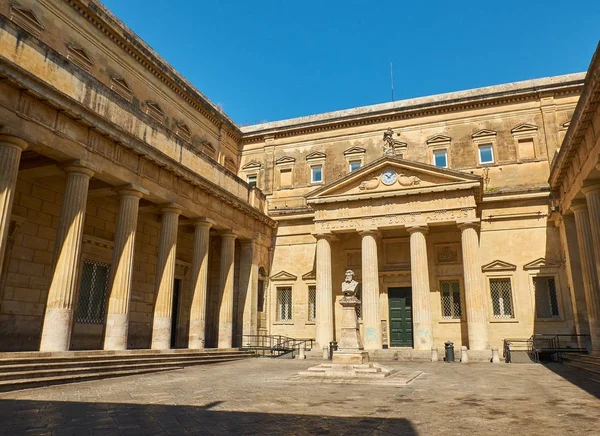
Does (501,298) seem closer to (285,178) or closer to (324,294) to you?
(324,294)

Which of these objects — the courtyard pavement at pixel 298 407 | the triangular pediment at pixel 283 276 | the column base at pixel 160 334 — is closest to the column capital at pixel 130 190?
the column base at pixel 160 334

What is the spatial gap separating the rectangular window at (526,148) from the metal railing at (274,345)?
14.2 meters

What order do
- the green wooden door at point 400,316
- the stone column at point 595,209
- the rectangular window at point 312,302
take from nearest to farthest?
the stone column at point 595,209
the green wooden door at point 400,316
the rectangular window at point 312,302

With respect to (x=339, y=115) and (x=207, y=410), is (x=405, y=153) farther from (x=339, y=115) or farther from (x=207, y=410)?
(x=207, y=410)

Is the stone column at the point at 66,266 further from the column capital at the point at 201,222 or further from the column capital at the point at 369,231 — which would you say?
the column capital at the point at 369,231

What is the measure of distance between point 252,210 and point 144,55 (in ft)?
27.9

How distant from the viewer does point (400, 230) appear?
22969 millimetres

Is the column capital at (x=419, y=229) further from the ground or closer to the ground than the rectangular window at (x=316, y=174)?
closer to the ground

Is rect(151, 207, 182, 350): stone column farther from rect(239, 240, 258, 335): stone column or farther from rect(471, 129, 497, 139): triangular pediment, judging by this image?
rect(471, 129, 497, 139): triangular pediment

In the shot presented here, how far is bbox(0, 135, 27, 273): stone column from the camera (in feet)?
35.4

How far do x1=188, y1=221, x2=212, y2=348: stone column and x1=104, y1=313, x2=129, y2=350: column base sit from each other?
4253 millimetres

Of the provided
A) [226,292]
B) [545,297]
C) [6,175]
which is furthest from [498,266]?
[6,175]

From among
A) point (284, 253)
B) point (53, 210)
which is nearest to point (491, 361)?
point (284, 253)

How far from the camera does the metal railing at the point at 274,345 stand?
21406mm
